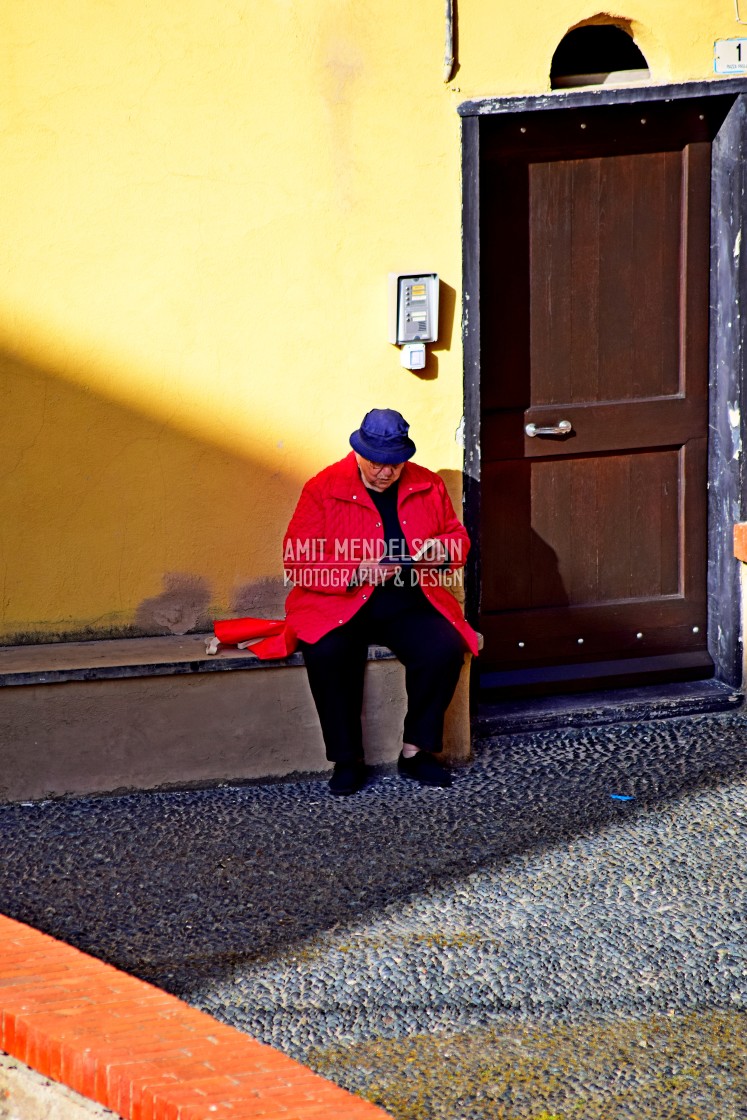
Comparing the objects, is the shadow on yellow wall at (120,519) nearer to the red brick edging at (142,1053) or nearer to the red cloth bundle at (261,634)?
the red cloth bundle at (261,634)

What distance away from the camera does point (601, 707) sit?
19.2ft

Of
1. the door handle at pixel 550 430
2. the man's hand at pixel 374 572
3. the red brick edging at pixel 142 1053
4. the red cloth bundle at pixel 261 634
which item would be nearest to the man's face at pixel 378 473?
the man's hand at pixel 374 572

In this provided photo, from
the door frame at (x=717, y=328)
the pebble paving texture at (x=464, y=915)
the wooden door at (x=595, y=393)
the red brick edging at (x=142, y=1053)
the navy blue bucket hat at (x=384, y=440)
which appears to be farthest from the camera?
the wooden door at (x=595, y=393)

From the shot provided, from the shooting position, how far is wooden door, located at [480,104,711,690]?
5.64 meters

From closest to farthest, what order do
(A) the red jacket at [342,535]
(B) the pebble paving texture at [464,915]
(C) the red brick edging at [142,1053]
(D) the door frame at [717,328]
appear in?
(C) the red brick edging at [142,1053] < (B) the pebble paving texture at [464,915] < (A) the red jacket at [342,535] < (D) the door frame at [717,328]

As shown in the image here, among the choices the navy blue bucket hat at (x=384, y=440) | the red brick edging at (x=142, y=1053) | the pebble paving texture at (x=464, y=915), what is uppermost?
the navy blue bucket hat at (x=384, y=440)

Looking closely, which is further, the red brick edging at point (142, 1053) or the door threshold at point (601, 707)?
the door threshold at point (601, 707)

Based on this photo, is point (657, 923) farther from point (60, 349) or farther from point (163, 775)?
point (60, 349)

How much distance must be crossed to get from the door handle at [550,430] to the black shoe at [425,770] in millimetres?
1439

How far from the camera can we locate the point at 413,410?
215 inches

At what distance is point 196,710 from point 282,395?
1.28 meters

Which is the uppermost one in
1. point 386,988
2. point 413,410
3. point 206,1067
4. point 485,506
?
point 413,410

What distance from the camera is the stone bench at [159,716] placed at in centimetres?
511

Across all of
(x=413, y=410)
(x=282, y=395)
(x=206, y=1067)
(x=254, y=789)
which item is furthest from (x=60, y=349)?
(x=206, y=1067)
